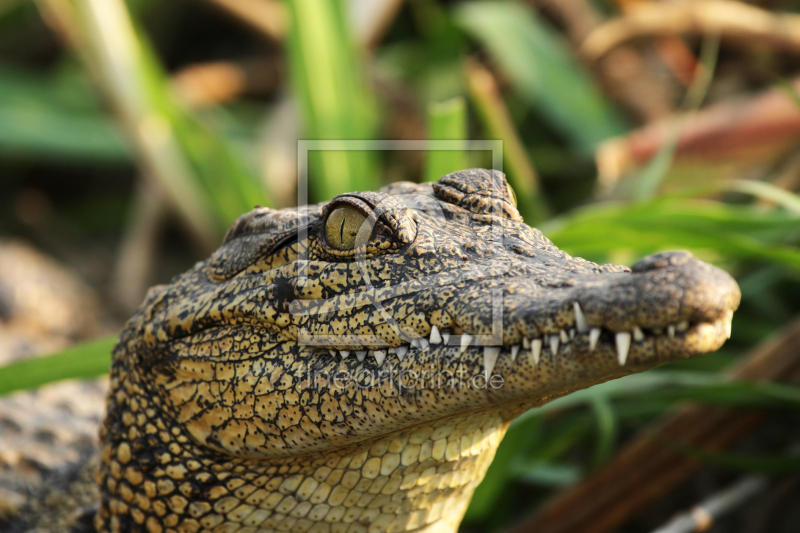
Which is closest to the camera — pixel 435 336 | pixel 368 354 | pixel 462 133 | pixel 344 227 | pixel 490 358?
pixel 490 358

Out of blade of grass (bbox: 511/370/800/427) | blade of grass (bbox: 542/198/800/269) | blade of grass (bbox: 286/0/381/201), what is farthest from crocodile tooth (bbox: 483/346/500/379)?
blade of grass (bbox: 286/0/381/201)

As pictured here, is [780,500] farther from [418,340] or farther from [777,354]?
[418,340]

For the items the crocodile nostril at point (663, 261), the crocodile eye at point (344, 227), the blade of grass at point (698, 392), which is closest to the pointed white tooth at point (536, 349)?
the crocodile nostril at point (663, 261)

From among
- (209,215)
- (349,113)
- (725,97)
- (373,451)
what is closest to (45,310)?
(209,215)

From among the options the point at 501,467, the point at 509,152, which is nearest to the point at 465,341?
the point at 501,467

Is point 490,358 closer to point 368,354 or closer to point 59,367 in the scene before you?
point 368,354
